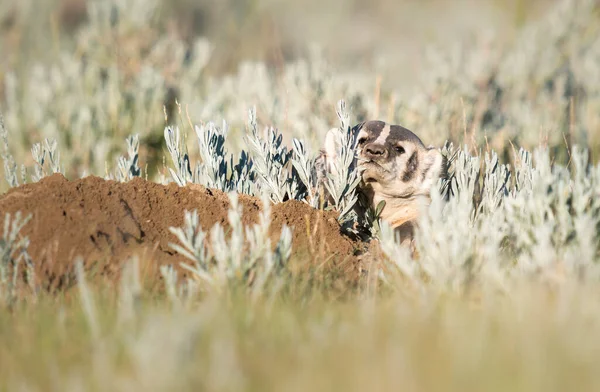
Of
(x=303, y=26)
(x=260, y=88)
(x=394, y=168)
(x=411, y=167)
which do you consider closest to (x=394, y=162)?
(x=394, y=168)

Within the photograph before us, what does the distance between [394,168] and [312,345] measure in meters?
2.16

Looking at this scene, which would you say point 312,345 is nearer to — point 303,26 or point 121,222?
point 121,222

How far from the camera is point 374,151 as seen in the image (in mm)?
4113

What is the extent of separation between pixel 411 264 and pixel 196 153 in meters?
4.45

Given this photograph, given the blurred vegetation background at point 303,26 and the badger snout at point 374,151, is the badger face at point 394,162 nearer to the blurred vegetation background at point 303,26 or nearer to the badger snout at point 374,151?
the badger snout at point 374,151

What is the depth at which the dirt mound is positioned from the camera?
311 centimetres

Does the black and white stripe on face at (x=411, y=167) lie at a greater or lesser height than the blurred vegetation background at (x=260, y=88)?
lesser

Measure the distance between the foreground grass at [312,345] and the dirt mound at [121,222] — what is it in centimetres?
44

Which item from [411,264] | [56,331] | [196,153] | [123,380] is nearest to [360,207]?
[411,264]

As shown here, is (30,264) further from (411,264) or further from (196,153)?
(196,153)

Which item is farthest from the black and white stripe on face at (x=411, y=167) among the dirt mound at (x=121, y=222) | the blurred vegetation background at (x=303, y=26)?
the blurred vegetation background at (x=303, y=26)

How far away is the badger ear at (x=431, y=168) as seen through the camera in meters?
4.28

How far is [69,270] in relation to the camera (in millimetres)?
3043

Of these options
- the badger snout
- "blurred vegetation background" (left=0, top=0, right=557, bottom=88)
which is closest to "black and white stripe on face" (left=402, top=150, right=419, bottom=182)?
the badger snout
